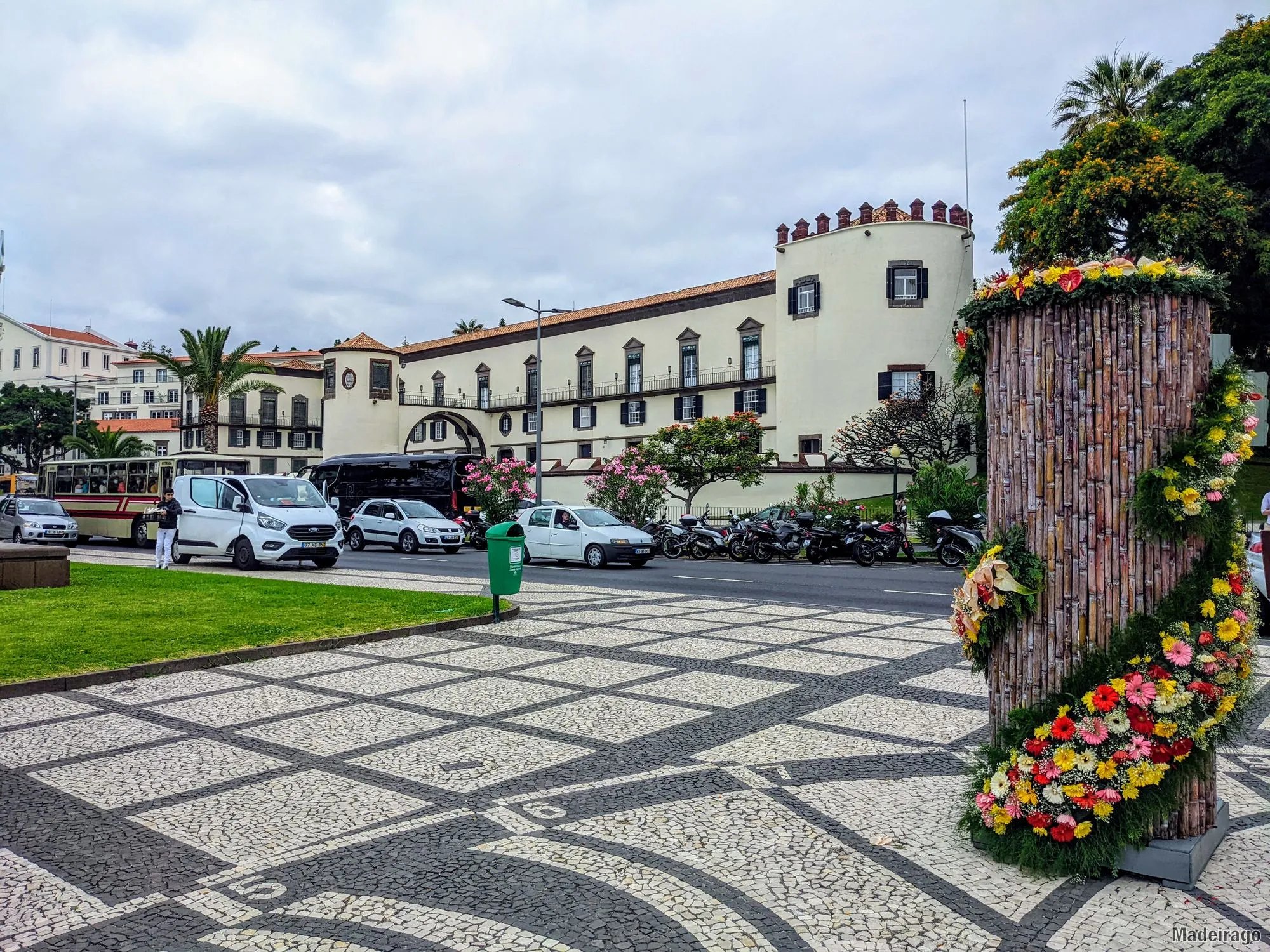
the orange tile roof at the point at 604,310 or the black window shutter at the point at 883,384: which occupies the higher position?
the orange tile roof at the point at 604,310

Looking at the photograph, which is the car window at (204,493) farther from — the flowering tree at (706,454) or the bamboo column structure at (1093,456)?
the bamboo column structure at (1093,456)

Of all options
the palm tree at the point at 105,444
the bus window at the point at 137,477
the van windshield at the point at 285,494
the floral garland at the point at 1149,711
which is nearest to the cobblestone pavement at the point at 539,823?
the floral garland at the point at 1149,711

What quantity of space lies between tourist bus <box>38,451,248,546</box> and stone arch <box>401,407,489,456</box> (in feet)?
99.2

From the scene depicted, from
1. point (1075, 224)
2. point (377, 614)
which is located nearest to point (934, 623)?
point (377, 614)

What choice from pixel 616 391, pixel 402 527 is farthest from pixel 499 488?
pixel 616 391

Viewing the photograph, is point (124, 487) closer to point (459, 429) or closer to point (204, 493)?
point (204, 493)

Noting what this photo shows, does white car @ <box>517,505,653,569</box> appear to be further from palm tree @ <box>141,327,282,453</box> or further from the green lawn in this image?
palm tree @ <box>141,327,282,453</box>

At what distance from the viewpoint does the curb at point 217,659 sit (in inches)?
283

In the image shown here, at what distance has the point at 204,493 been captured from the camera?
68.3 ft

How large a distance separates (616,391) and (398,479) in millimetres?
21893

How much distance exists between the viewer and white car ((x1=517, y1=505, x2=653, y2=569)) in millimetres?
21500

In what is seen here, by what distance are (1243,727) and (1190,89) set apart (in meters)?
35.9

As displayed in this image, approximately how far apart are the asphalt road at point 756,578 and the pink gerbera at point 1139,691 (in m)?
8.76

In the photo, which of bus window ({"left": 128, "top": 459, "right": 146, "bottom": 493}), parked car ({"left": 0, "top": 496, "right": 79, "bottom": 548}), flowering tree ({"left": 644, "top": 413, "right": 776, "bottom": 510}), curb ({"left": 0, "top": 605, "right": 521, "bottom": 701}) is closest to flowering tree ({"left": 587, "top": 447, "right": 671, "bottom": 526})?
flowering tree ({"left": 644, "top": 413, "right": 776, "bottom": 510})
